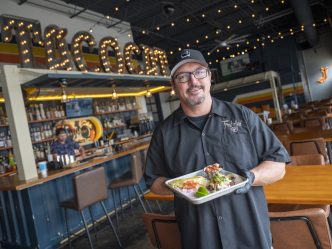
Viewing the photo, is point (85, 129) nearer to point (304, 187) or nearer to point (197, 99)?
point (304, 187)

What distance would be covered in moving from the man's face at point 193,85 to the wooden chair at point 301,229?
81cm

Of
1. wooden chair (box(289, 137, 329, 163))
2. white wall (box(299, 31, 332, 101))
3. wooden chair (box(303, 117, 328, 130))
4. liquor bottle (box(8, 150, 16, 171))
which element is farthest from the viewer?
white wall (box(299, 31, 332, 101))

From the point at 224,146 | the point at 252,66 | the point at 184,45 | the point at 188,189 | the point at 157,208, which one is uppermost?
the point at 184,45

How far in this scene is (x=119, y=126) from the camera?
9914mm

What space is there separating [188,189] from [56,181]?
3634mm

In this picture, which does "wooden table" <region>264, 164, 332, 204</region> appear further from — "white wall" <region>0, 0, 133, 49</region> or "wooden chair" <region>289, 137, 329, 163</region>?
"white wall" <region>0, 0, 133, 49</region>

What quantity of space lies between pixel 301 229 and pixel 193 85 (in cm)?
100

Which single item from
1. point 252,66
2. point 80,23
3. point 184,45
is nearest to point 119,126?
point 80,23

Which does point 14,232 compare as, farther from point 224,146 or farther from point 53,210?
point 224,146

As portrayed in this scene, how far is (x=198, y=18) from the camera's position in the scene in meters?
11.5

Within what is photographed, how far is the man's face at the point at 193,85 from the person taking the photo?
1.56 metres

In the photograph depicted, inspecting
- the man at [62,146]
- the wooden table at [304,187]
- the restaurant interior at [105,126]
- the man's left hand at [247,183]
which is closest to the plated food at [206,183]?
the man's left hand at [247,183]

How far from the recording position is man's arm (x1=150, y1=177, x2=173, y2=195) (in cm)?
162

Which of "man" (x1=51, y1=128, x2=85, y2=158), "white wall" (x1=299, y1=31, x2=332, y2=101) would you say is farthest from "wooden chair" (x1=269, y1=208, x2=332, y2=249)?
"white wall" (x1=299, y1=31, x2=332, y2=101)
